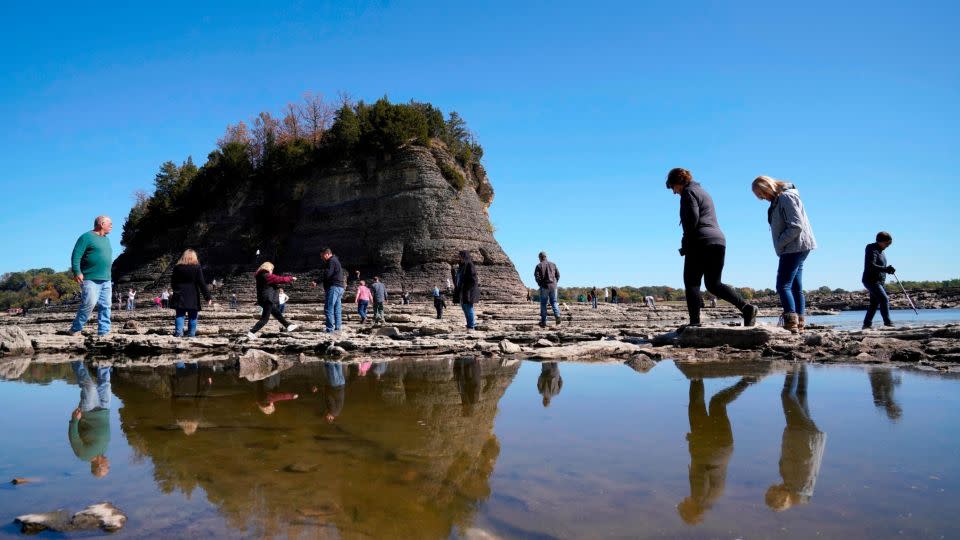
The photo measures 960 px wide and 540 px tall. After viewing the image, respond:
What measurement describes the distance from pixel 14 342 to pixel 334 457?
8.61 meters

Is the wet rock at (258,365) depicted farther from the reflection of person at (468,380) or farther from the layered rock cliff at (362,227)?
the layered rock cliff at (362,227)

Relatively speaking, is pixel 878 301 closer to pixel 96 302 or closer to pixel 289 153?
pixel 96 302

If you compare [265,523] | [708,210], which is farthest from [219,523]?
[708,210]

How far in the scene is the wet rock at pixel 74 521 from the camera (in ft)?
6.04

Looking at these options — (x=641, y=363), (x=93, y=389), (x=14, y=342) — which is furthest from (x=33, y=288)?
(x=641, y=363)

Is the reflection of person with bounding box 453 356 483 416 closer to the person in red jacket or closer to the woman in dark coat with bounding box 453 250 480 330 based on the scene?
the woman in dark coat with bounding box 453 250 480 330

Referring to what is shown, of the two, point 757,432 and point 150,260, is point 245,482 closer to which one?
point 757,432

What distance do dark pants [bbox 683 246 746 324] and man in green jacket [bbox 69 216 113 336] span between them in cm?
838

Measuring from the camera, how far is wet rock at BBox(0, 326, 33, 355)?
27.8ft

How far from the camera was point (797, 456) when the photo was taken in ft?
7.87

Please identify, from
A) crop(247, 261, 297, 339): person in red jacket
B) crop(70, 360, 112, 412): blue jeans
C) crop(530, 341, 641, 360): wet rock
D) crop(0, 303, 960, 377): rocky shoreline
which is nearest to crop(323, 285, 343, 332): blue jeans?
crop(247, 261, 297, 339): person in red jacket

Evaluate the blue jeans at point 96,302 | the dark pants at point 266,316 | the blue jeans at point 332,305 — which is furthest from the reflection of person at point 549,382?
the blue jeans at point 96,302

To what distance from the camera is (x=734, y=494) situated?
200 centimetres

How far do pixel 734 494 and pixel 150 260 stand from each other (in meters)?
55.3
